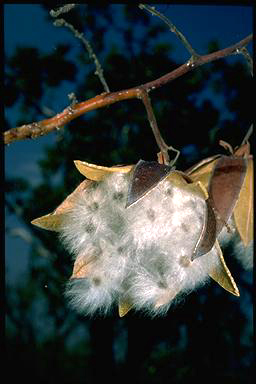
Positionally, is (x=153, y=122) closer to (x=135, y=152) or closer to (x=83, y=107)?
(x=83, y=107)

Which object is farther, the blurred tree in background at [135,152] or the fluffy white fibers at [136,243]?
the blurred tree in background at [135,152]

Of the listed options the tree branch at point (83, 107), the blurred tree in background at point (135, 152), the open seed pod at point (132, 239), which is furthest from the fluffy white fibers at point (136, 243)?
the blurred tree in background at point (135, 152)

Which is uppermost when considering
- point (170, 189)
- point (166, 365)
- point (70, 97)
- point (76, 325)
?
point (70, 97)

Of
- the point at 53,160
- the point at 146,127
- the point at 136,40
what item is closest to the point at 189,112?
the point at 146,127

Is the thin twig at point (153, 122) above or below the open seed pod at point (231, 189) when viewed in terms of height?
above

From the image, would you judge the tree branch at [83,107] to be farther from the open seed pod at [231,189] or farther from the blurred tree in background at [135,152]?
the blurred tree in background at [135,152]

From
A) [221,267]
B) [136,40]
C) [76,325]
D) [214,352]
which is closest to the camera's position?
[221,267]

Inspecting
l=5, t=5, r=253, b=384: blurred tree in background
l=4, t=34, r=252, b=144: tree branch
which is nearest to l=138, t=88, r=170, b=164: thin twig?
l=4, t=34, r=252, b=144: tree branch

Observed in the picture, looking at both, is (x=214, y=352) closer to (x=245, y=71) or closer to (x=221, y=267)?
(x=245, y=71)

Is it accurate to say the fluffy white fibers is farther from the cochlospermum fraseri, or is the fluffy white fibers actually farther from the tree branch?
the tree branch
